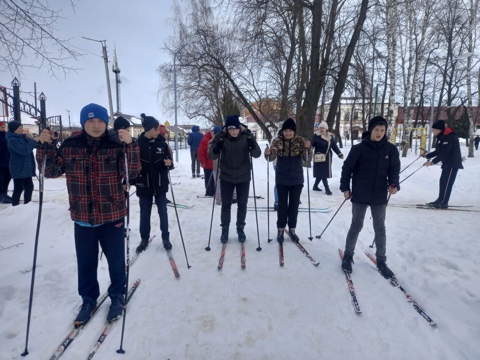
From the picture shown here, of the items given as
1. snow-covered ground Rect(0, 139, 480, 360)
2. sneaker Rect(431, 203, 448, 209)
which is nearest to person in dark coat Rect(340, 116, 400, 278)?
snow-covered ground Rect(0, 139, 480, 360)

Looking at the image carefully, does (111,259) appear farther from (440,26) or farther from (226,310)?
(440,26)

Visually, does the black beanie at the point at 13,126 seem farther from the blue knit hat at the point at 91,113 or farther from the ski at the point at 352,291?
the ski at the point at 352,291

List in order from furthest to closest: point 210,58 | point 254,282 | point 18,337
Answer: point 210,58 < point 254,282 < point 18,337

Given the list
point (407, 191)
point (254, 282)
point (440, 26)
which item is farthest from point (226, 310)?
point (440, 26)

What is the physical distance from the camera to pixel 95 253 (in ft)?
9.55

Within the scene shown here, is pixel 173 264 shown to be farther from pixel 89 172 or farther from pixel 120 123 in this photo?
pixel 120 123

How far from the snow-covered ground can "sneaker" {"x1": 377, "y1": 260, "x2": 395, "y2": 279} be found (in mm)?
97

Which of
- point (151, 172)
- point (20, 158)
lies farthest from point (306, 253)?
point (20, 158)

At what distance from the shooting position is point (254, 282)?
142 inches

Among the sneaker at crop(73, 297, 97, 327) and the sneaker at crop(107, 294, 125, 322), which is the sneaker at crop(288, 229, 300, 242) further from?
the sneaker at crop(73, 297, 97, 327)

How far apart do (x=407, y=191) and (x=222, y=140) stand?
292 inches

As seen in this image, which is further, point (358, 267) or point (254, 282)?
point (358, 267)

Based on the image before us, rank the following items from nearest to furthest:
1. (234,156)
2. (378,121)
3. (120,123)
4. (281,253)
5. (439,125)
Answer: (378,121), (120,123), (281,253), (234,156), (439,125)

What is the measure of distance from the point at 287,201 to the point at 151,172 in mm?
2278
